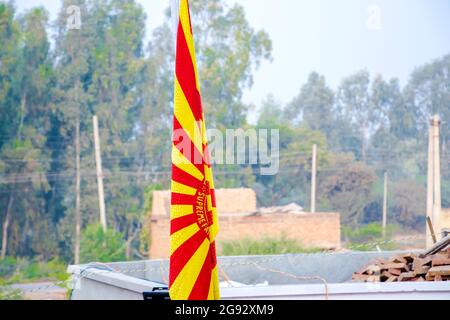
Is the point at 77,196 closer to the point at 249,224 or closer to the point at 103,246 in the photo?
the point at 103,246

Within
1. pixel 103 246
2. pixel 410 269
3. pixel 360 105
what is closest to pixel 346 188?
pixel 360 105

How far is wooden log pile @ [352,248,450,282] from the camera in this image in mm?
4102

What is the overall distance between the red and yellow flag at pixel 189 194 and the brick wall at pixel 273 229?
1971 centimetres

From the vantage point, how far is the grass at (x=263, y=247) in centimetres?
1950

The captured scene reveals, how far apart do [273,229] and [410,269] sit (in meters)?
18.9

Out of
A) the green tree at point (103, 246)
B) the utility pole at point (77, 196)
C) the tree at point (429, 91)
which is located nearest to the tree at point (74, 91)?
the utility pole at point (77, 196)

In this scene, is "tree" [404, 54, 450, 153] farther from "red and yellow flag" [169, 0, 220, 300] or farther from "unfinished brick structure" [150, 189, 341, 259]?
"red and yellow flag" [169, 0, 220, 300]

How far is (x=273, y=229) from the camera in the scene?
922 inches

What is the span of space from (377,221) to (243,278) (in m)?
26.5

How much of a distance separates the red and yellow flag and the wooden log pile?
1875 millimetres

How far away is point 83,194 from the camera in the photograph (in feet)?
99.9

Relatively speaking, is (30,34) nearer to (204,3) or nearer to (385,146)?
(204,3)

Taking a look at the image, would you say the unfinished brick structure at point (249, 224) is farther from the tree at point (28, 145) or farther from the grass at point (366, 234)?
the tree at point (28, 145)

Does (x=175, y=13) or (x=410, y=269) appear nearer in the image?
(x=175, y=13)
